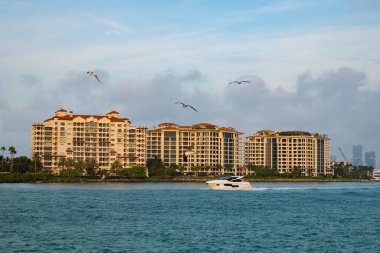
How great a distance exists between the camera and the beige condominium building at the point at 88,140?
189 metres

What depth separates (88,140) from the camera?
19350 cm

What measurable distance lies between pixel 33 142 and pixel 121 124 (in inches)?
1070

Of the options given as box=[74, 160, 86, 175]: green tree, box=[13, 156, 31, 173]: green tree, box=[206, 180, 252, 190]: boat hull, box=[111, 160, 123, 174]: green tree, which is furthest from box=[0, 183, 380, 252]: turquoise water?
box=[111, 160, 123, 174]: green tree

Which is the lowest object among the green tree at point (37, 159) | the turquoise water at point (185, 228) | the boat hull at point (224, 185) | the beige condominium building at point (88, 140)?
the turquoise water at point (185, 228)

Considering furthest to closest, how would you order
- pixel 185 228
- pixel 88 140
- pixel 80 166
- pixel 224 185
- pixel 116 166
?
1. pixel 88 140
2. pixel 116 166
3. pixel 80 166
4. pixel 224 185
5. pixel 185 228

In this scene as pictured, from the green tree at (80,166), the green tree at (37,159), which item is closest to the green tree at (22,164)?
the green tree at (37,159)

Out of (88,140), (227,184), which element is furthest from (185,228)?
(88,140)

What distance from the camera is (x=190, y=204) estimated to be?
72.2 m

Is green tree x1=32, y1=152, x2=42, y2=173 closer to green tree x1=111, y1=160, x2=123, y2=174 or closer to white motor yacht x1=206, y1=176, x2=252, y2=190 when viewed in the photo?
green tree x1=111, y1=160, x2=123, y2=174

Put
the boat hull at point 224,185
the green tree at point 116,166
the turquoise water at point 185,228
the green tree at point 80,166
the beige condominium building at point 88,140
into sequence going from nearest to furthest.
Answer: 1. the turquoise water at point 185,228
2. the boat hull at point 224,185
3. the green tree at point 80,166
4. the green tree at point 116,166
5. the beige condominium building at point 88,140

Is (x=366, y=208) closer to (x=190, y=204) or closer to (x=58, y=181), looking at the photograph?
(x=190, y=204)

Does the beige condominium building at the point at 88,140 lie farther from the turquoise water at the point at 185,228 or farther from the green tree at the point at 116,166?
the turquoise water at the point at 185,228

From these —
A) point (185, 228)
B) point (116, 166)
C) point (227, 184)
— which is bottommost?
point (185, 228)

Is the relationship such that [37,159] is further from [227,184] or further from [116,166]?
[227,184]
